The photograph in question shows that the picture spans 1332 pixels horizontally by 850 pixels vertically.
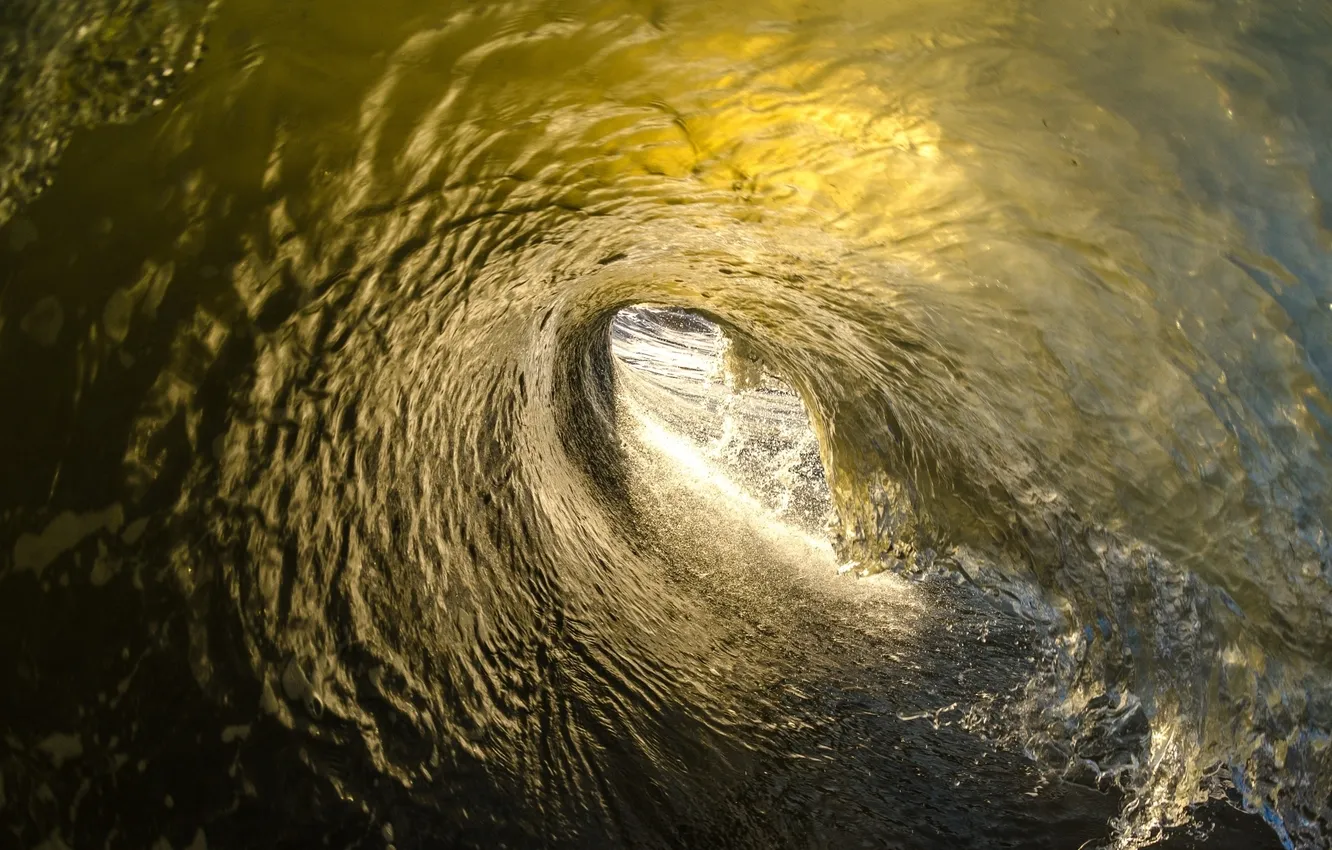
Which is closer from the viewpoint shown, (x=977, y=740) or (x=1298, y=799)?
(x=1298, y=799)

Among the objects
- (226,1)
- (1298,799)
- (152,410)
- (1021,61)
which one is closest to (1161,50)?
(1021,61)

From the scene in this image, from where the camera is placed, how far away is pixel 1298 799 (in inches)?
84.4

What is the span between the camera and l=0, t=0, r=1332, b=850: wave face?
61.4 inches

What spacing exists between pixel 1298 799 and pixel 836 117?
200 cm

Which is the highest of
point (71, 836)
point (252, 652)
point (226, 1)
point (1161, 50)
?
point (226, 1)

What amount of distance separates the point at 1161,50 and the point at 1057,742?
7.48 feet

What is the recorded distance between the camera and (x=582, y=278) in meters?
3.39

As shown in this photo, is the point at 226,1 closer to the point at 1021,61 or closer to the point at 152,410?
the point at 152,410

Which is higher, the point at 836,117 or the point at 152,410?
the point at 836,117

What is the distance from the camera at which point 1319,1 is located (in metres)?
1.50

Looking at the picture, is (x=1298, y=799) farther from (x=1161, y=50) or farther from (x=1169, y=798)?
(x=1161, y=50)

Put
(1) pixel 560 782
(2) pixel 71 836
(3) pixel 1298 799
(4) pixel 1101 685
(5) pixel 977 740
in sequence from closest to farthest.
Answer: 1. (2) pixel 71 836
2. (3) pixel 1298 799
3. (1) pixel 560 782
4. (4) pixel 1101 685
5. (5) pixel 977 740

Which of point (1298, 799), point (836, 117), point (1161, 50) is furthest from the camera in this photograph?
point (1298, 799)

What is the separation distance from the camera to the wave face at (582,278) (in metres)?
1.56
